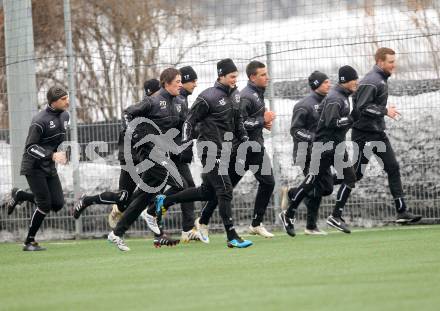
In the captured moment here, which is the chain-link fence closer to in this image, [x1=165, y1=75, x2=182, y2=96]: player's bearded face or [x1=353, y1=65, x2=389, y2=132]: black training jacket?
[x1=353, y1=65, x2=389, y2=132]: black training jacket

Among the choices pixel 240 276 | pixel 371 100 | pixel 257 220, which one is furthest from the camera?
pixel 257 220

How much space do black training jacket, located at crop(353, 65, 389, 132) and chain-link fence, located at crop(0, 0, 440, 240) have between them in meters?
1.51

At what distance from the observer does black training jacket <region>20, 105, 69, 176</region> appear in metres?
14.2

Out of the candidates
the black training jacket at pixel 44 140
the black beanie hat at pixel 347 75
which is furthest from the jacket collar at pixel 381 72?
the black training jacket at pixel 44 140

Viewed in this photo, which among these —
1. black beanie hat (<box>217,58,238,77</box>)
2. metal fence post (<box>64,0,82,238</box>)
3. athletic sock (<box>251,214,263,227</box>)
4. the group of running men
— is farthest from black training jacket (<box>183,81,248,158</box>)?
metal fence post (<box>64,0,82,238</box>)

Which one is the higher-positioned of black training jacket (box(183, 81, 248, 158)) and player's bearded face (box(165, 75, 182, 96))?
player's bearded face (box(165, 75, 182, 96))

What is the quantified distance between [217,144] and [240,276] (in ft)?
12.7

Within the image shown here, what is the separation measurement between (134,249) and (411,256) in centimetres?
460

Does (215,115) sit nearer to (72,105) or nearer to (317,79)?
(317,79)

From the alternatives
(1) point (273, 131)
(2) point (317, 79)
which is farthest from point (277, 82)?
(2) point (317, 79)

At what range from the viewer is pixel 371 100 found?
14758mm

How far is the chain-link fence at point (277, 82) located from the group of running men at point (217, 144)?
1.53 metres

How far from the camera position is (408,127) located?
16609 mm

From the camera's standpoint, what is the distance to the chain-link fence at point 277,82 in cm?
1642
